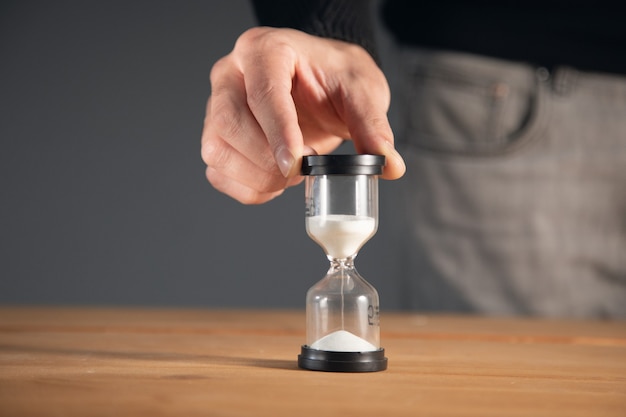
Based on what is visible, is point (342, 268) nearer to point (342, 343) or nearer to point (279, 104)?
point (342, 343)

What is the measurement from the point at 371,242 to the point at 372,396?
271cm

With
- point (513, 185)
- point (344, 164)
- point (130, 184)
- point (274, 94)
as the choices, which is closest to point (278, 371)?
point (344, 164)

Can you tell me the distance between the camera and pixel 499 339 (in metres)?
1.38

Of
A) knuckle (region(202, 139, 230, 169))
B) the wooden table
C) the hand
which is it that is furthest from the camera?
knuckle (region(202, 139, 230, 169))

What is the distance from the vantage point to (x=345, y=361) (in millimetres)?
1007

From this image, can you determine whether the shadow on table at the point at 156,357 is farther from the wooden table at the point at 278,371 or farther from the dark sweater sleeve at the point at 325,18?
the dark sweater sleeve at the point at 325,18

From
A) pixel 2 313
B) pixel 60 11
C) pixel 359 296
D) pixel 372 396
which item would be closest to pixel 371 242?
pixel 60 11

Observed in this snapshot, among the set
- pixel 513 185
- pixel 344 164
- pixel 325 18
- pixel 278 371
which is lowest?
pixel 278 371

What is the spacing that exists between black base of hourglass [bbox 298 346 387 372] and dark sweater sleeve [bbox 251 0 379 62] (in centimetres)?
54

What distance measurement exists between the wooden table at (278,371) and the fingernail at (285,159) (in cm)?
23

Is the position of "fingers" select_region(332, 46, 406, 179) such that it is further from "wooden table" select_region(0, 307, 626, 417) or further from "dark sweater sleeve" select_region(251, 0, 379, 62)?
"wooden table" select_region(0, 307, 626, 417)

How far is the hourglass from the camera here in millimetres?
1007

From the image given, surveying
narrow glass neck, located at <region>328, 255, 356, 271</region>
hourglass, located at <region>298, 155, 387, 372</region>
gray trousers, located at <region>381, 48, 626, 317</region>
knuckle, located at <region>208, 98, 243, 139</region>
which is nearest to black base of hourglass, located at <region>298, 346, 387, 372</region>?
hourglass, located at <region>298, 155, 387, 372</region>

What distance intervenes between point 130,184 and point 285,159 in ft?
8.75
